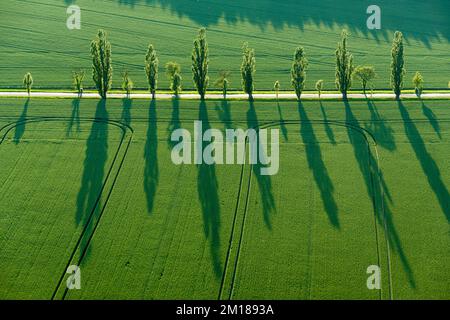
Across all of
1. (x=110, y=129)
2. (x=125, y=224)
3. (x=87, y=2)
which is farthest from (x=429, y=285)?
(x=87, y=2)

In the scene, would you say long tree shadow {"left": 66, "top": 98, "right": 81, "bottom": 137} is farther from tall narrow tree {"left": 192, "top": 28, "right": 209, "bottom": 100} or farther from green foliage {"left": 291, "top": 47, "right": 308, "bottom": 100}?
green foliage {"left": 291, "top": 47, "right": 308, "bottom": 100}

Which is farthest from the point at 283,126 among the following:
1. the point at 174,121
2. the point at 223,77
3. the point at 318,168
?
the point at 174,121

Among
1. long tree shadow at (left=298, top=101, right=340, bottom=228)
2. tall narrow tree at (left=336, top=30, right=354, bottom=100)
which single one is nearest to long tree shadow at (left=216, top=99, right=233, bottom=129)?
long tree shadow at (left=298, top=101, right=340, bottom=228)

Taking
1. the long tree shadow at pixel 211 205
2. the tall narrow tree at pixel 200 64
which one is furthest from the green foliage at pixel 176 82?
the long tree shadow at pixel 211 205

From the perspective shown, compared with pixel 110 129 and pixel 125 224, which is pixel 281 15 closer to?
pixel 110 129

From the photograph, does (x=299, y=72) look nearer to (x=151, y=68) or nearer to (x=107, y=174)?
(x=151, y=68)

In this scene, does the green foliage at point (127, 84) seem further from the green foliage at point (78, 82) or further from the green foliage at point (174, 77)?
the green foliage at point (78, 82)
